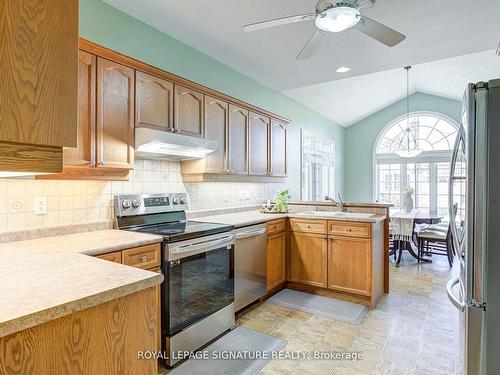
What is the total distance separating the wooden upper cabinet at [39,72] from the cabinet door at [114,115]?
129cm

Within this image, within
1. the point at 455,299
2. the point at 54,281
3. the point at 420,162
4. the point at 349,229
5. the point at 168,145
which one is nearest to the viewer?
the point at 54,281

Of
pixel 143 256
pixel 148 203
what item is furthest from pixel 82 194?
pixel 143 256

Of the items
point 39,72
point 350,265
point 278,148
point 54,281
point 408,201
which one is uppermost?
point 278,148

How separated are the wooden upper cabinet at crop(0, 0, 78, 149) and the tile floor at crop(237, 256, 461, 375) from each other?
200cm

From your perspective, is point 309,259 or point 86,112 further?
point 309,259

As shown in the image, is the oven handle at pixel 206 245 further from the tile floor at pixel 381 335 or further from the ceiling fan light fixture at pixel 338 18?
the ceiling fan light fixture at pixel 338 18

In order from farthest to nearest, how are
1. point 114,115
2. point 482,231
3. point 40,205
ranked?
1. point 114,115
2. point 40,205
3. point 482,231

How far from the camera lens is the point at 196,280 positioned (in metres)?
2.28

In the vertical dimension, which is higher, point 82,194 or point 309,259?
point 82,194

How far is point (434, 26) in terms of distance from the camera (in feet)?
8.61

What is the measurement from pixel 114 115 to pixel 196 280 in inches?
52.8

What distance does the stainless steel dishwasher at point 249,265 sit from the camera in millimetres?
2779

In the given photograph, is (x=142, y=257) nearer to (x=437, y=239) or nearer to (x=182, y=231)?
(x=182, y=231)

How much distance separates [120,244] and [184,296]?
63 centimetres
